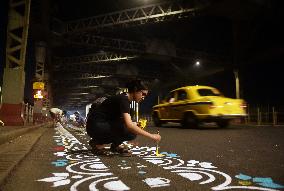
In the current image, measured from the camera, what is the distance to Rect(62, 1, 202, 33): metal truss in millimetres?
20711

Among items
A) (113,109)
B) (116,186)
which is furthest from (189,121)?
(116,186)

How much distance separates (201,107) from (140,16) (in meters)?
12.6

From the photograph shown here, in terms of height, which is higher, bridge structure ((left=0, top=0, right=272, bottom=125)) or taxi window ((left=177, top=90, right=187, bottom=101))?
bridge structure ((left=0, top=0, right=272, bottom=125))

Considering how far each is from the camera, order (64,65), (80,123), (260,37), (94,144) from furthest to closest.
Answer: (64,65), (260,37), (80,123), (94,144)

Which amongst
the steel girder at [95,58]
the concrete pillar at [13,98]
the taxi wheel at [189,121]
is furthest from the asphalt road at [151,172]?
the steel girder at [95,58]

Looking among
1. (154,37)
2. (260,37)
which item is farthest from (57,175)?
(260,37)

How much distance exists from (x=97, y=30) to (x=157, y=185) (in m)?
21.7

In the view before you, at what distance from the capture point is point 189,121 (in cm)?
1294

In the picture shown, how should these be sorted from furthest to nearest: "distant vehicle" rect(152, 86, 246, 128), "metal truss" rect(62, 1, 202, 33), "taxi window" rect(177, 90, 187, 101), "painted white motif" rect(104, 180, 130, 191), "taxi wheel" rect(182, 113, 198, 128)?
"metal truss" rect(62, 1, 202, 33) → "taxi window" rect(177, 90, 187, 101) → "taxi wheel" rect(182, 113, 198, 128) → "distant vehicle" rect(152, 86, 246, 128) → "painted white motif" rect(104, 180, 130, 191)

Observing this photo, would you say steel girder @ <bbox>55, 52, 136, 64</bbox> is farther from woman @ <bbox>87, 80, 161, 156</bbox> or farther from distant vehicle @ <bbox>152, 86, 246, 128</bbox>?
woman @ <bbox>87, 80, 161, 156</bbox>

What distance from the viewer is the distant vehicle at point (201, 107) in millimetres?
11977

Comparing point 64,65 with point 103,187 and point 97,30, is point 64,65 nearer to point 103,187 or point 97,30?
point 97,30

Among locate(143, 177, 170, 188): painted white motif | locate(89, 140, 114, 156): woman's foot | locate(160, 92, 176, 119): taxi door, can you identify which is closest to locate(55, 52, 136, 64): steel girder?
locate(160, 92, 176, 119): taxi door

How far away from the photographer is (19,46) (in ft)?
45.6
